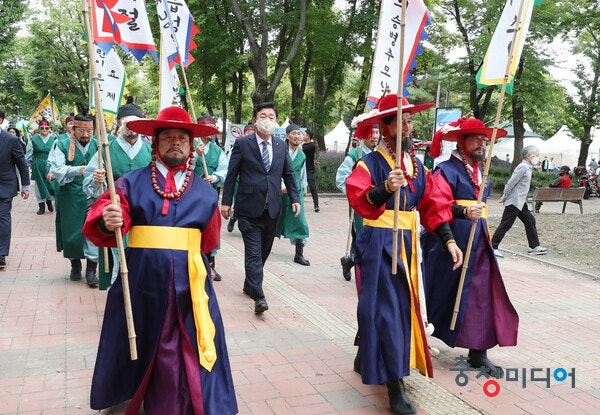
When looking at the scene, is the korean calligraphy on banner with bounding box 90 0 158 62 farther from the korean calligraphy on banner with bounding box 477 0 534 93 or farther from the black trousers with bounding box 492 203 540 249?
the black trousers with bounding box 492 203 540 249

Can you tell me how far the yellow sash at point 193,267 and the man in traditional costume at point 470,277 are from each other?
2130 millimetres

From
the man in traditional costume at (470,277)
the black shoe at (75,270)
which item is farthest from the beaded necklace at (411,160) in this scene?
the black shoe at (75,270)

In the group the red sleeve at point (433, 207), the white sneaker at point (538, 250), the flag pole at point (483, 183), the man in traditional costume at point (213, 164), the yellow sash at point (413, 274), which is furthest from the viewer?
the white sneaker at point (538, 250)

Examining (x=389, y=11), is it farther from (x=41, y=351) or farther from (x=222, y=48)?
(x=222, y=48)

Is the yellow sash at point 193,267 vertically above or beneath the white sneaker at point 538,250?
above

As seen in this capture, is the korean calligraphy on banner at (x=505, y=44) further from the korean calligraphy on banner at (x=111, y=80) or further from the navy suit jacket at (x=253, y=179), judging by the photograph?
the korean calligraphy on banner at (x=111, y=80)

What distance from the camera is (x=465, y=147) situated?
4.82 m

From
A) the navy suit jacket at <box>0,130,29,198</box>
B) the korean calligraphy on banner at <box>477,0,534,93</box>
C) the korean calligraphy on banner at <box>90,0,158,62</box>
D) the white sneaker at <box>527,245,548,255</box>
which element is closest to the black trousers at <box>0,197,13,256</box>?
the navy suit jacket at <box>0,130,29,198</box>

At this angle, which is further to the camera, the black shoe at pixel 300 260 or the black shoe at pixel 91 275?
the black shoe at pixel 300 260

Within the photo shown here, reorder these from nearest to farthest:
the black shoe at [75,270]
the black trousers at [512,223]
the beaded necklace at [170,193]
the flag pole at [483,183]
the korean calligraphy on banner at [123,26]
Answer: the beaded necklace at [170,193]
the flag pole at [483,183]
the korean calligraphy on banner at [123,26]
the black shoe at [75,270]
the black trousers at [512,223]

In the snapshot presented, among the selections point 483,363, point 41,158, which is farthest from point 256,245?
point 41,158

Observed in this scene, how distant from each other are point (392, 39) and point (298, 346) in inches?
140

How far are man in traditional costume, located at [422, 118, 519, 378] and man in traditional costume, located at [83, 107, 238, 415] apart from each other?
211cm

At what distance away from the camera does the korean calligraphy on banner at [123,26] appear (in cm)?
572
